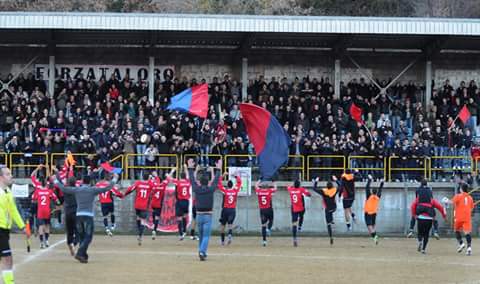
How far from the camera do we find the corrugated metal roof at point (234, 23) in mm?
36375

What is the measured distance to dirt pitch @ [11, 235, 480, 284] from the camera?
A: 18828mm

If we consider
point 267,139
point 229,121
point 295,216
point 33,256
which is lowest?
point 33,256

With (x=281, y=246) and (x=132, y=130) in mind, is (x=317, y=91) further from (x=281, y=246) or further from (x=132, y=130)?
(x=281, y=246)

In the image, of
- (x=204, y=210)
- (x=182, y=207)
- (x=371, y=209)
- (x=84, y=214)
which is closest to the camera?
(x=84, y=214)

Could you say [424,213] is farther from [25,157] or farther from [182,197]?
[25,157]

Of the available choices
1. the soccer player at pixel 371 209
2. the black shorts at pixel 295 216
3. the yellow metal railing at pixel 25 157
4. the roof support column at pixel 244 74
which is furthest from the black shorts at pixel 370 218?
the roof support column at pixel 244 74

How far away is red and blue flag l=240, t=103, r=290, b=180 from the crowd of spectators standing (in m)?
4.88

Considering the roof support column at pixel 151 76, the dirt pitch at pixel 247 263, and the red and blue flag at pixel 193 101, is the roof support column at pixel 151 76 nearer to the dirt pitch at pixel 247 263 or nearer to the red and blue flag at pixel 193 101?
the red and blue flag at pixel 193 101

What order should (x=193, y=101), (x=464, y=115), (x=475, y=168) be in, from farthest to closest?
(x=464, y=115) < (x=475, y=168) < (x=193, y=101)

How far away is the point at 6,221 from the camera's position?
619 inches

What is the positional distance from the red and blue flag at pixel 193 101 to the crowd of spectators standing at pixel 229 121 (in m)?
2.44

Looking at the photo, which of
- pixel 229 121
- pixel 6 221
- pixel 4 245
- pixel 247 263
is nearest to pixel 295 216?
pixel 247 263

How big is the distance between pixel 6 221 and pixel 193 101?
644 inches

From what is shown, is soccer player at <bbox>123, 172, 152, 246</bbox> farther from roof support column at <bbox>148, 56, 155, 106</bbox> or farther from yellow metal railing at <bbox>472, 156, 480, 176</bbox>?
yellow metal railing at <bbox>472, 156, 480, 176</bbox>
